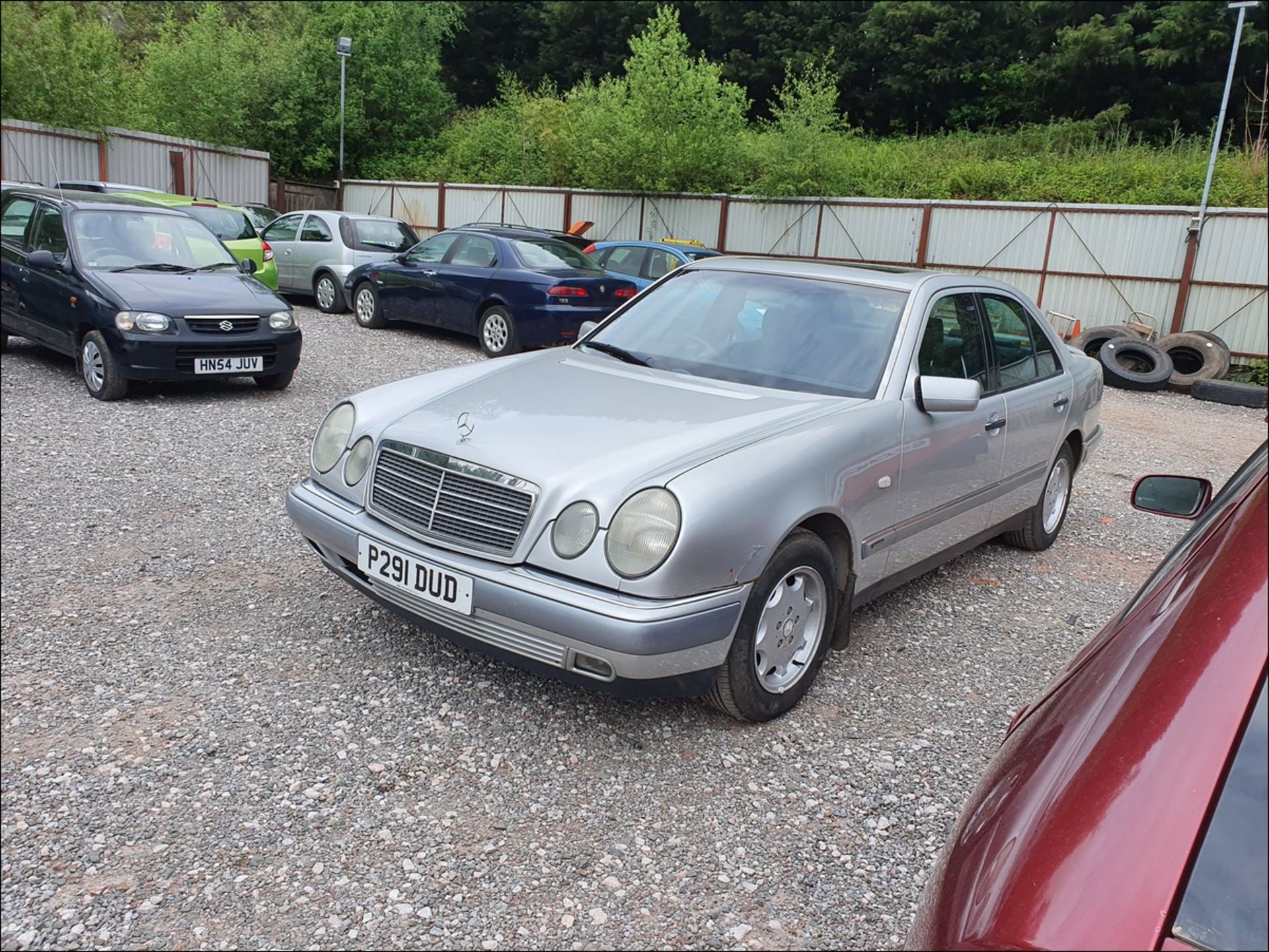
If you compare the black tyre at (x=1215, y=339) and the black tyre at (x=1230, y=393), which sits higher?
the black tyre at (x=1215, y=339)

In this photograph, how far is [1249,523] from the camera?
127 cm

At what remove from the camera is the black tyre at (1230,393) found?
12.3 m

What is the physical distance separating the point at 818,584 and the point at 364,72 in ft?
99.9

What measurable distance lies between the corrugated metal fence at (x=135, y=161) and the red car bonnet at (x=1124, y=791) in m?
17.9

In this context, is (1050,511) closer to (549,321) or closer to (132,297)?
(549,321)

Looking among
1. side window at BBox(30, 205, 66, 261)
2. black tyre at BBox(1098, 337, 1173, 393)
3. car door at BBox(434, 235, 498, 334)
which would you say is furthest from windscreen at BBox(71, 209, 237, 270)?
black tyre at BBox(1098, 337, 1173, 393)

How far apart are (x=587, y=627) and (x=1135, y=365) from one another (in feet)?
43.4

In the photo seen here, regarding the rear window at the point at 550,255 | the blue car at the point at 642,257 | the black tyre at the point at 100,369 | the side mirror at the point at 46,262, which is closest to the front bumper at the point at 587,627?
the black tyre at the point at 100,369

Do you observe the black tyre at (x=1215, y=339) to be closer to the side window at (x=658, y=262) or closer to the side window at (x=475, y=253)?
the side window at (x=658, y=262)

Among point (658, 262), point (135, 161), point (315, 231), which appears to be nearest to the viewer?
→ point (658, 262)

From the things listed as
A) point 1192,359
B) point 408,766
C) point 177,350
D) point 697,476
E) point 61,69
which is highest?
point 61,69

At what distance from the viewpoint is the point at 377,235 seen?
47.1ft

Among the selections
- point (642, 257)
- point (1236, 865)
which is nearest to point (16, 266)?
point (642, 257)

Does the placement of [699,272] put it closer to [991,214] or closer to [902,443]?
[902,443]
